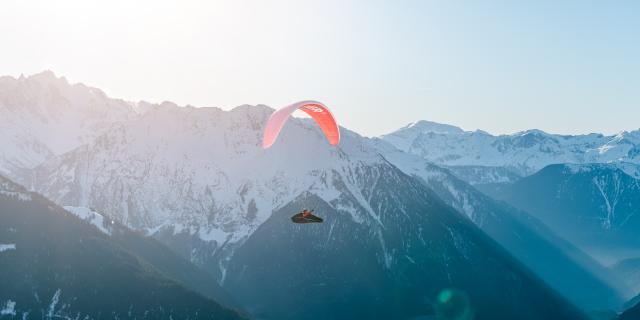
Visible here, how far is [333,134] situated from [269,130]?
16316 mm

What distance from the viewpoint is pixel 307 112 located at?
17288cm

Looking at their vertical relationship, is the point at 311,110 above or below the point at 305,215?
above

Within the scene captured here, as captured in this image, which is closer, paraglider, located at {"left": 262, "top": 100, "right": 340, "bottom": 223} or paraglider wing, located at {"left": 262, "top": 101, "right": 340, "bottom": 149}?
paraglider, located at {"left": 262, "top": 100, "right": 340, "bottom": 223}

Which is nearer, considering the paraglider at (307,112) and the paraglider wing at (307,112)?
the paraglider at (307,112)

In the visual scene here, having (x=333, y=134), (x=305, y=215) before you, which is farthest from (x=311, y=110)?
(x=305, y=215)

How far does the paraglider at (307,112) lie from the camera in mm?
156750

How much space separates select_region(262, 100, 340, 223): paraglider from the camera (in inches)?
6171

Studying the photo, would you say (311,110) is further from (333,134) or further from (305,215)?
(305,215)

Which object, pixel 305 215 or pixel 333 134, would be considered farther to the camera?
pixel 333 134

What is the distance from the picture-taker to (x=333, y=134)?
557ft

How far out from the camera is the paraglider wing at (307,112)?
160m

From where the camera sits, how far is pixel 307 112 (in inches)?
6806

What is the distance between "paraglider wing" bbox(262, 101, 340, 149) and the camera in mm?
160500

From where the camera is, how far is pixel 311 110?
6703 inches
